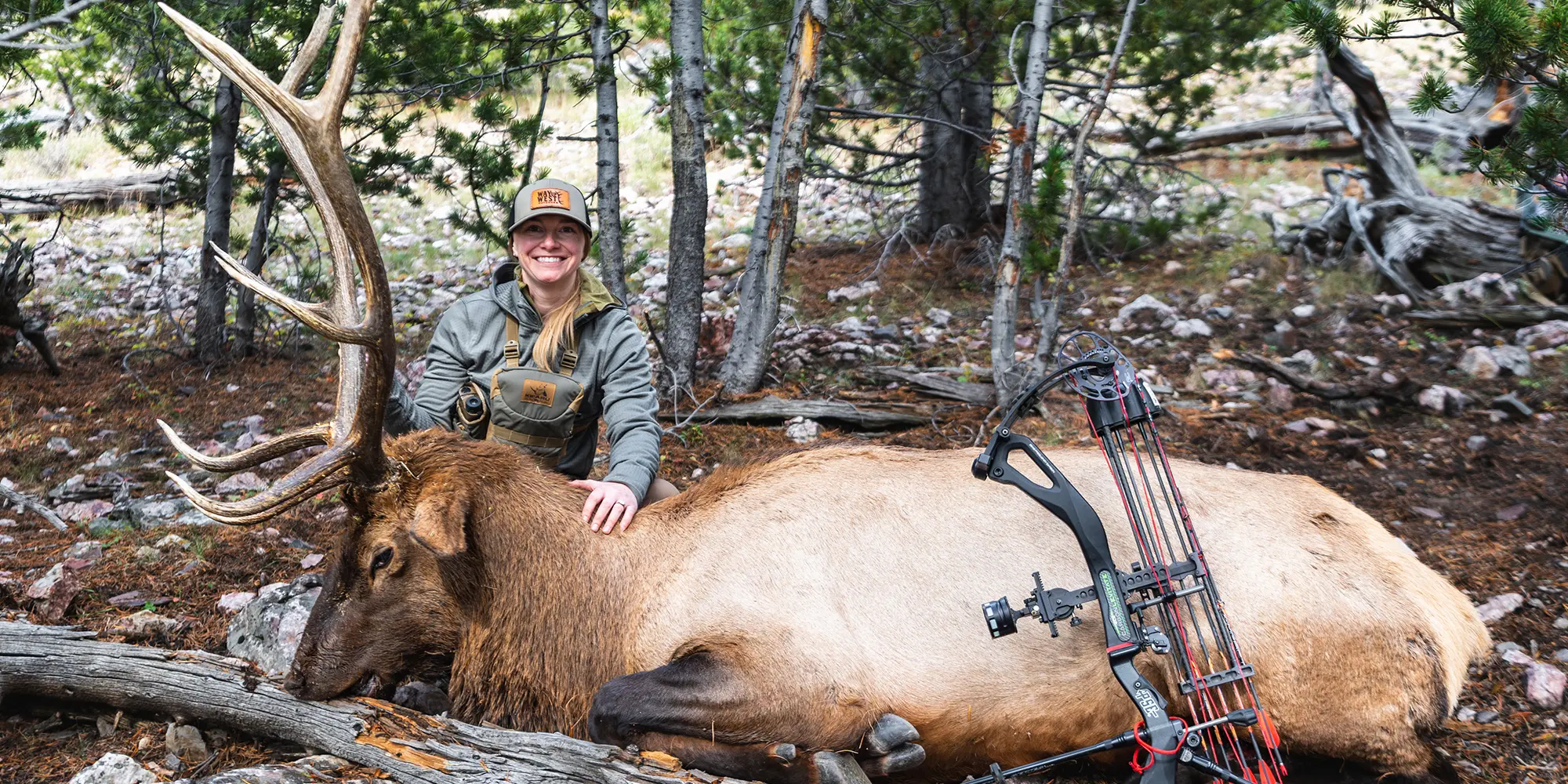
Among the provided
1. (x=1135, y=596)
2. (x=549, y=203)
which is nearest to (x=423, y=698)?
(x=549, y=203)

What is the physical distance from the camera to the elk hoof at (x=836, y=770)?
3.25 metres

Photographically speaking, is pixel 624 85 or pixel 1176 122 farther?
pixel 624 85

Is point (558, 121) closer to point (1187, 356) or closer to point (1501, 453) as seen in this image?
point (1187, 356)

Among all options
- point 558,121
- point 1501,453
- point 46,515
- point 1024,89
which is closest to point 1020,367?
point 1024,89

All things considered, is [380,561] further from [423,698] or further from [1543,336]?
[1543,336]

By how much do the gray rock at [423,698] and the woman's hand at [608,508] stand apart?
0.96 m

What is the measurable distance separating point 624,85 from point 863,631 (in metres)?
17.9

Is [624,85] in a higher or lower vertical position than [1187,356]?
higher

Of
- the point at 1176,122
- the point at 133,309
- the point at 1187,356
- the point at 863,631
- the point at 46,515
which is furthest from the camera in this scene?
the point at 133,309

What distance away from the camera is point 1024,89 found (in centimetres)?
625

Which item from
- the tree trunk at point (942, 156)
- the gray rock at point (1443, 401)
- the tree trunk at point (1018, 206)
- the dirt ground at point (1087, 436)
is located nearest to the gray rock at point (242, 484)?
the dirt ground at point (1087, 436)

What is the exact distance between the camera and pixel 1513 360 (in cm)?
726

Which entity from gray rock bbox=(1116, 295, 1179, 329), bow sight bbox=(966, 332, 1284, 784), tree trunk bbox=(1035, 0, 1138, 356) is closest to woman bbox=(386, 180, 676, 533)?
bow sight bbox=(966, 332, 1284, 784)

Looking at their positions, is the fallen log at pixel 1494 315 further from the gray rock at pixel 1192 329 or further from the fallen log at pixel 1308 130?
the fallen log at pixel 1308 130
